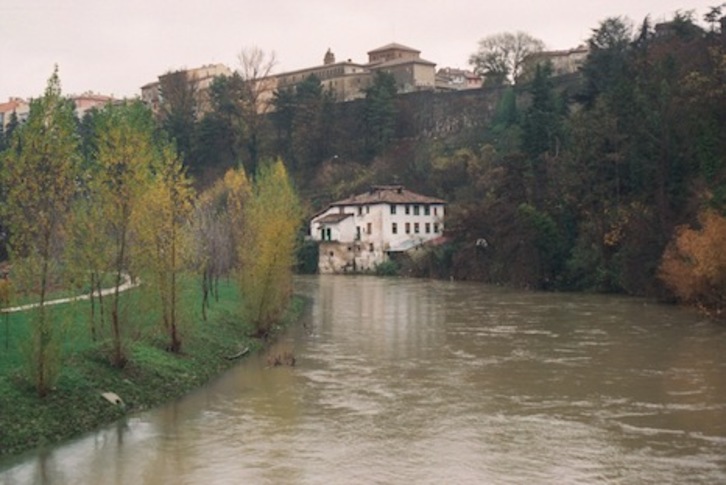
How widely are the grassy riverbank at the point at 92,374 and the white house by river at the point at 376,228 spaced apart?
47130 millimetres

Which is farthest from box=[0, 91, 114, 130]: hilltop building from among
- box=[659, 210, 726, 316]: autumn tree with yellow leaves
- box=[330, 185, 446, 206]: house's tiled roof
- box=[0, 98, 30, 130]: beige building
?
box=[659, 210, 726, 316]: autumn tree with yellow leaves

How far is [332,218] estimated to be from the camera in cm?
7888

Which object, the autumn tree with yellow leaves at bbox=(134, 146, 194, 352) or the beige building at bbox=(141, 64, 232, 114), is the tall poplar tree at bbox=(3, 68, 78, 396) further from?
the beige building at bbox=(141, 64, 232, 114)

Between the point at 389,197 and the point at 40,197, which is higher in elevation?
the point at 389,197

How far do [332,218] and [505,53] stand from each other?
39.5m

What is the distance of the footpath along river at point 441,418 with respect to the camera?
1509cm

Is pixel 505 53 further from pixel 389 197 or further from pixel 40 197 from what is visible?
pixel 40 197

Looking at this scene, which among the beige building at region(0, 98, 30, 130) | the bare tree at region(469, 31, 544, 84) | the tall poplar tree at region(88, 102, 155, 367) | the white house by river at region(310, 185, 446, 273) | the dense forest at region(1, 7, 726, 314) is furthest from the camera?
the beige building at region(0, 98, 30, 130)

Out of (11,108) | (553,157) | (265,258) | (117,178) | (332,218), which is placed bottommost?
(265,258)

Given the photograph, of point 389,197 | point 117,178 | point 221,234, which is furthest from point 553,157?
point 117,178

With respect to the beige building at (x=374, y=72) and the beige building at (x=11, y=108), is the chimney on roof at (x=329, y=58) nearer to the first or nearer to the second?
the beige building at (x=374, y=72)

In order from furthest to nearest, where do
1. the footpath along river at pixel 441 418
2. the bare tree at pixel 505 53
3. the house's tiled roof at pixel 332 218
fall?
the bare tree at pixel 505 53
the house's tiled roof at pixel 332 218
the footpath along river at pixel 441 418

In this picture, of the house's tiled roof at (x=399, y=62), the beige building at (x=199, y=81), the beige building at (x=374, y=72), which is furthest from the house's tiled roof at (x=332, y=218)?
the beige building at (x=199, y=81)

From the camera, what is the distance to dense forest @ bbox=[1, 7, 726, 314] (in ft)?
145
